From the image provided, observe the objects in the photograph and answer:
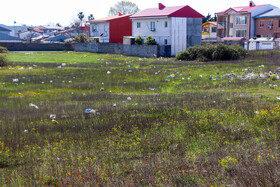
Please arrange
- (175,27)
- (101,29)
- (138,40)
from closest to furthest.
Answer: (175,27), (138,40), (101,29)

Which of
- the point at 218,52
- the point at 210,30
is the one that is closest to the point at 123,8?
the point at 210,30

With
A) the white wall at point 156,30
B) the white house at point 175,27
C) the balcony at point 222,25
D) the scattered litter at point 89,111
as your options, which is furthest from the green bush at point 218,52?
the balcony at point 222,25

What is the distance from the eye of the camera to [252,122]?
10.8 metres

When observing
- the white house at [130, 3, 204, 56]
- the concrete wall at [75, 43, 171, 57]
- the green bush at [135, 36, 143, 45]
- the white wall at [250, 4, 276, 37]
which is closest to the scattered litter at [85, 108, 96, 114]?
the concrete wall at [75, 43, 171, 57]

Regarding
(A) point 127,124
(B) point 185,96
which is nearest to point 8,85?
(B) point 185,96

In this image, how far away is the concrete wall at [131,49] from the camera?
4372 cm

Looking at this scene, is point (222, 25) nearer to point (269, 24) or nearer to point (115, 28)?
point (269, 24)

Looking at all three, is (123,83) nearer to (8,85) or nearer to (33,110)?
(8,85)

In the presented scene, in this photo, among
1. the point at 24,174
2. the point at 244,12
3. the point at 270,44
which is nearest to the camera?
the point at 24,174

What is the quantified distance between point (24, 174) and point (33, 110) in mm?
6777

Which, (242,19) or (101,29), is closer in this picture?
(101,29)

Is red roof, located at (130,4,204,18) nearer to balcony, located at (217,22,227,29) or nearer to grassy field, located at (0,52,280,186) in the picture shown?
balcony, located at (217,22,227,29)

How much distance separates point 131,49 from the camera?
47.2m

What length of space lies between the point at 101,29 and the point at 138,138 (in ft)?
194
